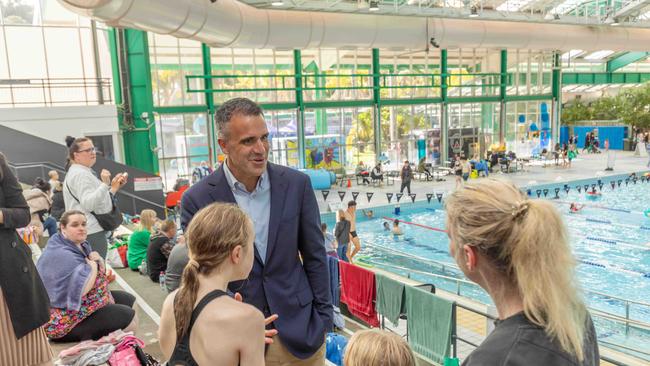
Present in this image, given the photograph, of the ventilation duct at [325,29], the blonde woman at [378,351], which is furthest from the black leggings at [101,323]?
the ventilation duct at [325,29]

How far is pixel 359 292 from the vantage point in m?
6.10

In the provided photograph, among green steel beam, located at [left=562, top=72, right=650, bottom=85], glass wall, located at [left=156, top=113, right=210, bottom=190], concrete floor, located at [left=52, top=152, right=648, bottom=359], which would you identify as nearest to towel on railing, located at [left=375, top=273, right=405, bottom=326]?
concrete floor, located at [left=52, top=152, right=648, bottom=359]

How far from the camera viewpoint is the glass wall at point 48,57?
638 inches

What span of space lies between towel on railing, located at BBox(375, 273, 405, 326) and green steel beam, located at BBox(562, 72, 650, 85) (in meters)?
31.7

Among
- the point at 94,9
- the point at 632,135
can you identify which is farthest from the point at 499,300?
the point at 632,135

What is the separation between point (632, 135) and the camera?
31.5 metres

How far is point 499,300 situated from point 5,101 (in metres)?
18.5

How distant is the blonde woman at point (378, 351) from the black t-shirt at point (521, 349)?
841 mm

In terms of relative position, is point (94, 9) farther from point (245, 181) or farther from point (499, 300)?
point (499, 300)

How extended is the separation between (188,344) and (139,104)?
715 inches

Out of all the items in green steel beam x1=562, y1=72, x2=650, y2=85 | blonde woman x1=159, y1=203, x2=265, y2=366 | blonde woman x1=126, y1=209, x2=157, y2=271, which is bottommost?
blonde woman x1=126, y1=209, x2=157, y2=271

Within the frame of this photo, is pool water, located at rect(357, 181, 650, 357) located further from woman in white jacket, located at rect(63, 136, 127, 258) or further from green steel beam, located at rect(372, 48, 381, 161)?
green steel beam, located at rect(372, 48, 381, 161)

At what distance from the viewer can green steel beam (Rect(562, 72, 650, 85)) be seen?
3306 cm

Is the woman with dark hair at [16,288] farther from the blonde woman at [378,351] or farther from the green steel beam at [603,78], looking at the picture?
the green steel beam at [603,78]
